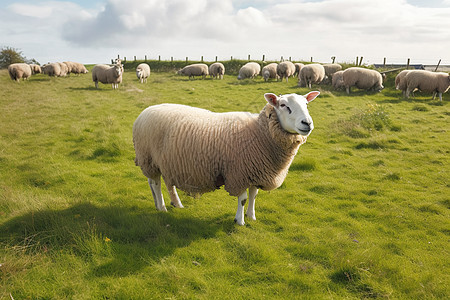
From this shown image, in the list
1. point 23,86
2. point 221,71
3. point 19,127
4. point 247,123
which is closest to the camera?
point 247,123

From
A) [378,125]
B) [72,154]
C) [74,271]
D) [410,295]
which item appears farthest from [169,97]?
[410,295]

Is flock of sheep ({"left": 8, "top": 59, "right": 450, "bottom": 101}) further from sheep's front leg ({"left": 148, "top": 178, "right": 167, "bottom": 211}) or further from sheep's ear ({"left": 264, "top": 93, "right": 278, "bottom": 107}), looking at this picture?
sheep's ear ({"left": 264, "top": 93, "right": 278, "bottom": 107})

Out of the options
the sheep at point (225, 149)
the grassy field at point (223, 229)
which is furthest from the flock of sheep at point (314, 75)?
the sheep at point (225, 149)

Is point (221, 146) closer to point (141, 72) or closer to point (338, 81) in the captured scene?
point (338, 81)

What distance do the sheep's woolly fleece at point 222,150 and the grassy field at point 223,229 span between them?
2.70 feet

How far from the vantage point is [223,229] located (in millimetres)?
4723

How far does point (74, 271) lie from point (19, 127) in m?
9.95

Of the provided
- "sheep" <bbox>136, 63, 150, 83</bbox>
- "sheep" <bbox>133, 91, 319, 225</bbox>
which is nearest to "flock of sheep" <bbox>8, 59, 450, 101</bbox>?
"sheep" <bbox>136, 63, 150, 83</bbox>

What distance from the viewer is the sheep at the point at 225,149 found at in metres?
4.50

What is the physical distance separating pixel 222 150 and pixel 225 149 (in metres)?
0.05

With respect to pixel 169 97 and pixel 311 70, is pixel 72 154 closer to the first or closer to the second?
pixel 169 97

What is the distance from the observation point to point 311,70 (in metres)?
21.9

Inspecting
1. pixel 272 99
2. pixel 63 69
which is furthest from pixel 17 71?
pixel 272 99

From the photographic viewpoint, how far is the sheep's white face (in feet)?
12.7
